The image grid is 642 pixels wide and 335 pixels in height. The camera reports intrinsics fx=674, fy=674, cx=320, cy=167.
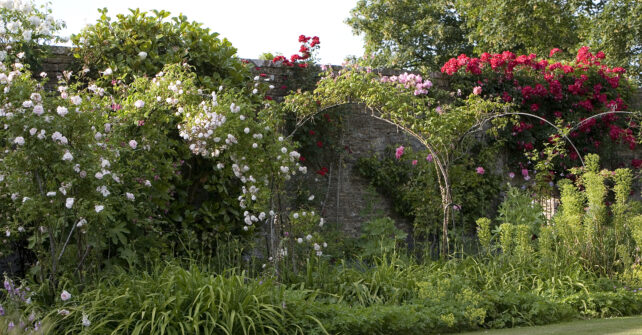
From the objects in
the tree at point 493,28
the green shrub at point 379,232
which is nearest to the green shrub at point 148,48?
the green shrub at point 379,232

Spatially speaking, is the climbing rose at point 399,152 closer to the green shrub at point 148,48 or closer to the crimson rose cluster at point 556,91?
the crimson rose cluster at point 556,91

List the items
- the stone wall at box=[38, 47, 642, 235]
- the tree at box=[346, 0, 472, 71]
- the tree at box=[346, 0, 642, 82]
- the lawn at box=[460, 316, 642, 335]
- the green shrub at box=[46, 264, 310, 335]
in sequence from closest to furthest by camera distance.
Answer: the green shrub at box=[46, 264, 310, 335] → the lawn at box=[460, 316, 642, 335] → the stone wall at box=[38, 47, 642, 235] → the tree at box=[346, 0, 642, 82] → the tree at box=[346, 0, 472, 71]

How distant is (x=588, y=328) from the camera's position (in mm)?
4484

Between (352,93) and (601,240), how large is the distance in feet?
9.02

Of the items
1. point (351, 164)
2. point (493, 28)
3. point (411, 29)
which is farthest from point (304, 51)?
point (411, 29)

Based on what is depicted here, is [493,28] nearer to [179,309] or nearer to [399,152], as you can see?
[399,152]

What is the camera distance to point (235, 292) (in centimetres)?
434

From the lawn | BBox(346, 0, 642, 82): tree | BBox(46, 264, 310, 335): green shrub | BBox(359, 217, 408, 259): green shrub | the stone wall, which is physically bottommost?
the lawn

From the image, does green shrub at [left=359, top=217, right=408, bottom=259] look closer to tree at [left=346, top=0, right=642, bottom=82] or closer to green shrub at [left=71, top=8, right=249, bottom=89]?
green shrub at [left=71, top=8, right=249, bottom=89]

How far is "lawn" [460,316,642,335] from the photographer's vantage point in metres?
4.30

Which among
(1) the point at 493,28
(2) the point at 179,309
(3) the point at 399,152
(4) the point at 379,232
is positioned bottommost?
(2) the point at 179,309

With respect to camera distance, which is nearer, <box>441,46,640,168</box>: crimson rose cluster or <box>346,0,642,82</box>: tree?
<box>441,46,640,168</box>: crimson rose cluster

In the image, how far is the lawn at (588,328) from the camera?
4.30 metres

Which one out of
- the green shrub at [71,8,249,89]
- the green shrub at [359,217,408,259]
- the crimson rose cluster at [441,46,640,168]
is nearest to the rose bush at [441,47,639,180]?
the crimson rose cluster at [441,46,640,168]
